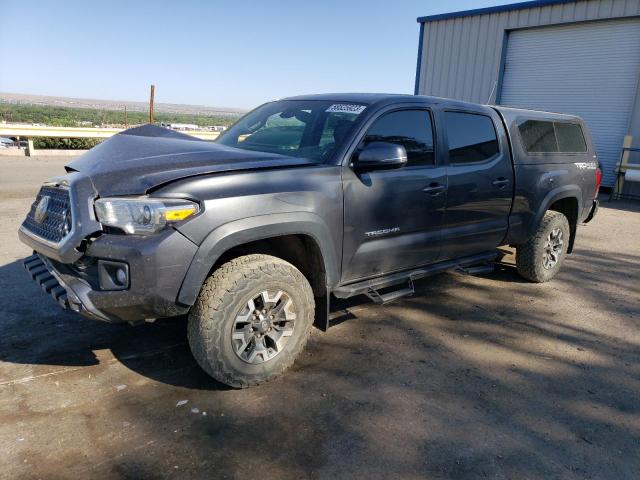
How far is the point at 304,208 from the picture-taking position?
3.16 meters

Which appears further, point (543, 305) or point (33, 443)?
point (543, 305)

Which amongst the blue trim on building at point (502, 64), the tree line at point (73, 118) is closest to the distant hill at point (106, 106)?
the tree line at point (73, 118)

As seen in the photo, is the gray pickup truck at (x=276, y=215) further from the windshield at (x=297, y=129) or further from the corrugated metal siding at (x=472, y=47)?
the corrugated metal siding at (x=472, y=47)

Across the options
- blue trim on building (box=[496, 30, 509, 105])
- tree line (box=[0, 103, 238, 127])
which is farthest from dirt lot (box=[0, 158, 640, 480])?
tree line (box=[0, 103, 238, 127])

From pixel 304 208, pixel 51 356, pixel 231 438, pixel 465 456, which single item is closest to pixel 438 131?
pixel 304 208

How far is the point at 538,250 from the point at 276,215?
11.2ft

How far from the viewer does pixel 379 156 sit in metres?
3.38

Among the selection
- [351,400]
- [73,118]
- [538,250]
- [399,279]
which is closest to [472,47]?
[538,250]

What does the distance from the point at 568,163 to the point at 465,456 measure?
3.91 meters

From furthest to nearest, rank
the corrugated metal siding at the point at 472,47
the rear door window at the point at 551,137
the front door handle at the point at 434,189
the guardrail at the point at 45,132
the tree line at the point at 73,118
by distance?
the tree line at the point at 73,118, the guardrail at the point at 45,132, the corrugated metal siding at the point at 472,47, the rear door window at the point at 551,137, the front door handle at the point at 434,189

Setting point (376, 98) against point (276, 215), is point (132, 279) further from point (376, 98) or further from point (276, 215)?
point (376, 98)

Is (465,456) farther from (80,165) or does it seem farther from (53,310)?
(53,310)

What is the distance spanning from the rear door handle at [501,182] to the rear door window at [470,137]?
225 millimetres

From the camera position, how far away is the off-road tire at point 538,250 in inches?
207
